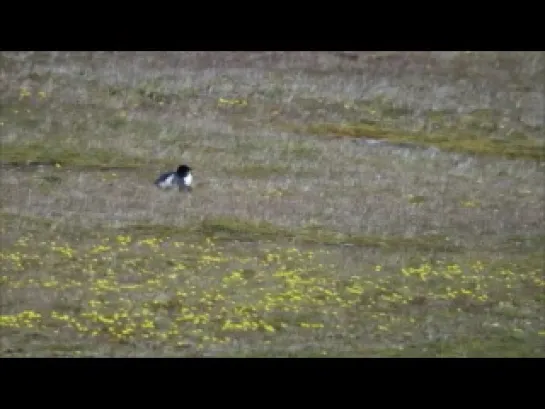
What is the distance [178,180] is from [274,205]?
3513mm

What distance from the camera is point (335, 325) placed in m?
21.4

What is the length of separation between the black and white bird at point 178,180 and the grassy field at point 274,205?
36 centimetres

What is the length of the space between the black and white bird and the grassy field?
1.18 ft

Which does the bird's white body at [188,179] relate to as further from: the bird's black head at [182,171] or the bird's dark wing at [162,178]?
the bird's dark wing at [162,178]

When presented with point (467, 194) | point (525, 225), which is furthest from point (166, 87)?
point (525, 225)

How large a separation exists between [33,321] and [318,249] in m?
8.57

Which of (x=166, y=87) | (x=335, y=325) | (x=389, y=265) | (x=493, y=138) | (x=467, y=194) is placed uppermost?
(x=166, y=87)

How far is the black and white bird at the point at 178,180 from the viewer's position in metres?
31.8

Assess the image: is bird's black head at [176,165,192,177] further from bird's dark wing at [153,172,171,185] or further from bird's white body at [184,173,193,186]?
bird's dark wing at [153,172,171,185]

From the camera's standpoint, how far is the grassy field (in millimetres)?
21344

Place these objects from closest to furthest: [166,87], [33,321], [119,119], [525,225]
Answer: [33,321]
[525,225]
[119,119]
[166,87]

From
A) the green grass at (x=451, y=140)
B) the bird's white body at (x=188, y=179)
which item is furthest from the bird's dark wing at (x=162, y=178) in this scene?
the green grass at (x=451, y=140)

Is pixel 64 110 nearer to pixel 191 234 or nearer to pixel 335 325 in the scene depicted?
pixel 191 234

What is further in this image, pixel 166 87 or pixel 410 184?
pixel 166 87
